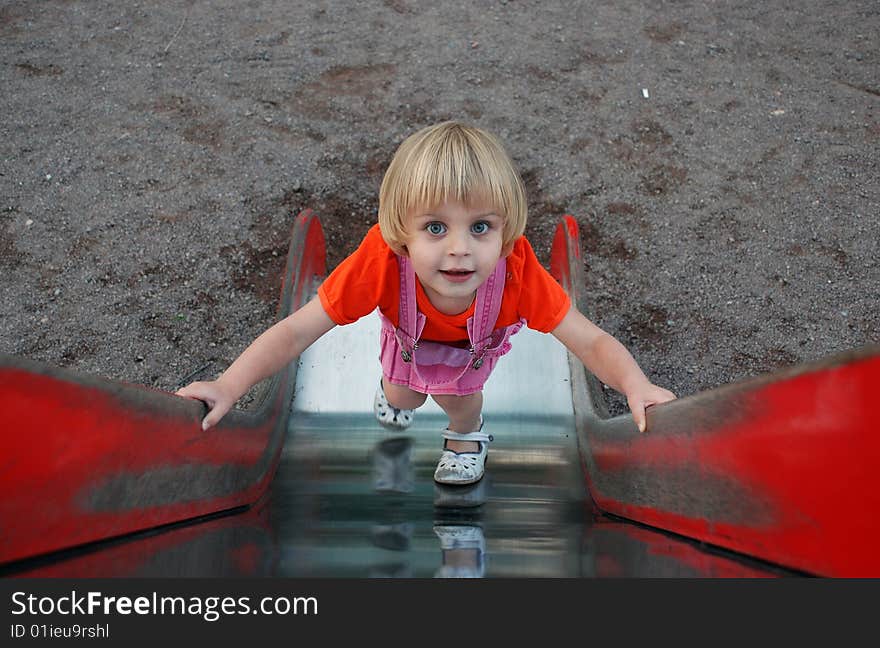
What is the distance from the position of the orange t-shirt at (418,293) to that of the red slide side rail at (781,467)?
0.35 meters

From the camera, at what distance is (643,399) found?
1.40 meters

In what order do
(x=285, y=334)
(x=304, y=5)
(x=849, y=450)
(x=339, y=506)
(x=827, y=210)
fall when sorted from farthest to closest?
(x=304, y=5), (x=827, y=210), (x=339, y=506), (x=285, y=334), (x=849, y=450)

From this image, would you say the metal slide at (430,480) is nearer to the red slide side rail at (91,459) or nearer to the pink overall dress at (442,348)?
the red slide side rail at (91,459)

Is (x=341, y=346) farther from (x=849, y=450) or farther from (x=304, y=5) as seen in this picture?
(x=304, y=5)

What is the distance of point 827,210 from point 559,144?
117 cm

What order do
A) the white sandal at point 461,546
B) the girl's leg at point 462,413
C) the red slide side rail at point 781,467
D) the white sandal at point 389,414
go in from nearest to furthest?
the red slide side rail at point 781,467, the white sandal at point 461,546, the girl's leg at point 462,413, the white sandal at point 389,414

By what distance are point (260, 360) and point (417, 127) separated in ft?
7.46

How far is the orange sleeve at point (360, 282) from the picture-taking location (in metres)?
1.55

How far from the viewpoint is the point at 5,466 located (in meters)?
0.90

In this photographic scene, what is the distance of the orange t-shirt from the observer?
5.12ft

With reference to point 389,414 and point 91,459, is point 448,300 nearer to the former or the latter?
point 389,414

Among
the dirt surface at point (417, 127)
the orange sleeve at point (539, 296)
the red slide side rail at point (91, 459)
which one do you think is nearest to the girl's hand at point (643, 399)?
the orange sleeve at point (539, 296)

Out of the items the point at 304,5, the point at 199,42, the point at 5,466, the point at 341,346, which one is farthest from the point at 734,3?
the point at 5,466

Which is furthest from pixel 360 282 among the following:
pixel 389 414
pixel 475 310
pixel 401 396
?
pixel 389 414
